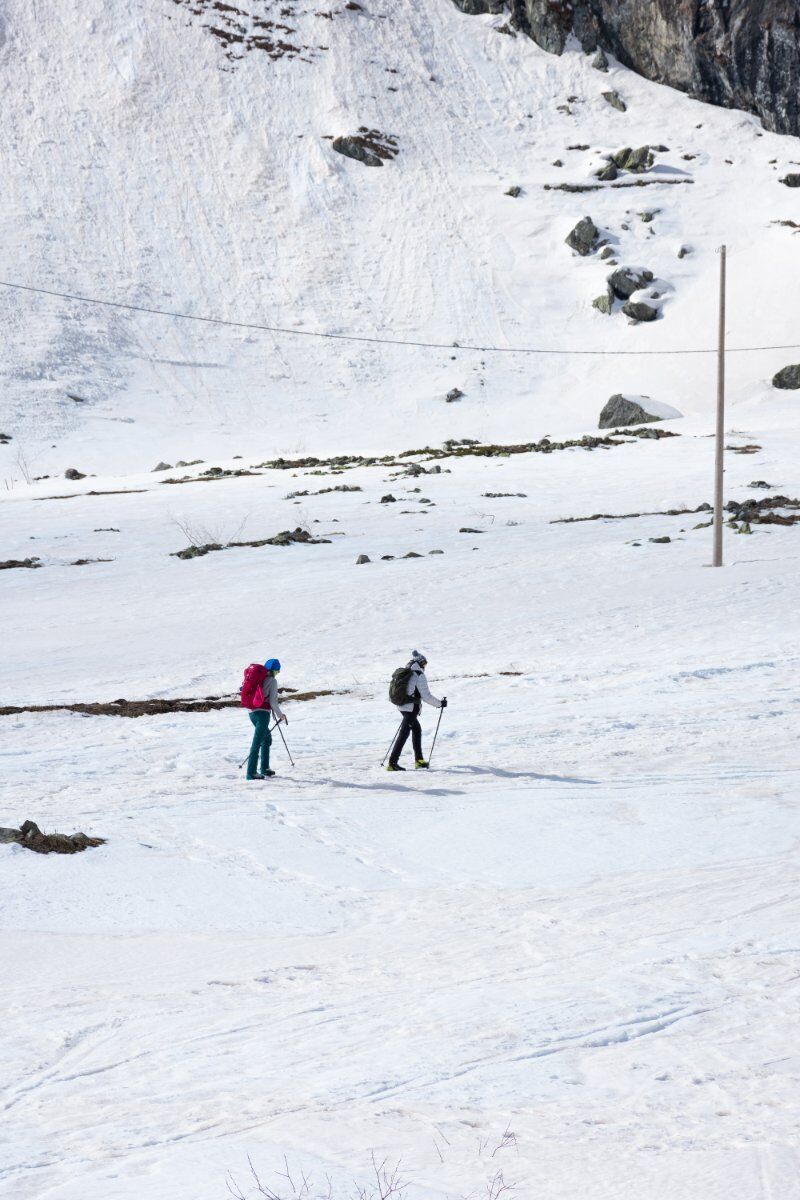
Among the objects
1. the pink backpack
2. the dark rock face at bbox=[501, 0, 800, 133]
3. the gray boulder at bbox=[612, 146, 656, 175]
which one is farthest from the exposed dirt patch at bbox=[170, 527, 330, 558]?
the dark rock face at bbox=[501, 0, 800, 133]

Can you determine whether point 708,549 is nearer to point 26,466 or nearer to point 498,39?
point 26,466

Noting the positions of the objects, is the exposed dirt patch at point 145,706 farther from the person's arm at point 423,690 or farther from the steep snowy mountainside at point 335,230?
the steep snowy mountainside at point 335,230

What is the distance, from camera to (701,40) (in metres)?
81.2

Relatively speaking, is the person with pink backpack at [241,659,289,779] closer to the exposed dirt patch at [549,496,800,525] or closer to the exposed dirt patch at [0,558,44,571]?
the exposed dirt patch at [0,558,44,571]

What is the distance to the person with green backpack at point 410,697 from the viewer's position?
11.1 metres

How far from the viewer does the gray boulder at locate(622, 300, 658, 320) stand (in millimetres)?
62125

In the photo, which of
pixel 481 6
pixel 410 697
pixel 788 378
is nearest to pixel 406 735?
pixel 410 697

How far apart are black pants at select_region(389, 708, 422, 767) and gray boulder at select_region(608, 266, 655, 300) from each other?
56949mm

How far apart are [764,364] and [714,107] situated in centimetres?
3224

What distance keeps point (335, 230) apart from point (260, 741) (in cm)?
6169

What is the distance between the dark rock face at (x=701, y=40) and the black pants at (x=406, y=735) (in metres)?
79.1

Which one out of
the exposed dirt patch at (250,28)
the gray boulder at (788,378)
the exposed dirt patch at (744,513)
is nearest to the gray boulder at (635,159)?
the exposed dirt patch at (250,28)

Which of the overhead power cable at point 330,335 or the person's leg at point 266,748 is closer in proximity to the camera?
the person's leg at point 266,748

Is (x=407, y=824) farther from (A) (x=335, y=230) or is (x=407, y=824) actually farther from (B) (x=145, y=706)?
(A) (x=335, y=230)
